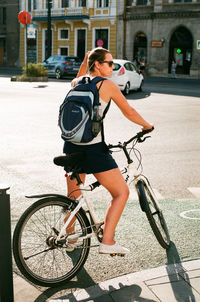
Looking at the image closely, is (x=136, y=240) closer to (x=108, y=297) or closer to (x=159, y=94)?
(x=108, y=297)

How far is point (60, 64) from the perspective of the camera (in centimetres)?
2942

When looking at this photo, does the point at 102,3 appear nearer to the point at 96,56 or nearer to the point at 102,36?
the point at 102,36

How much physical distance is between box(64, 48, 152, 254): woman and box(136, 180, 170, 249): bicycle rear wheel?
1.37 ft

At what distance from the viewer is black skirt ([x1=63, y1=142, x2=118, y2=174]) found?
3.50 metres

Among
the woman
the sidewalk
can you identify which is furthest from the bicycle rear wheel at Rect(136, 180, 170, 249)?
the sidewalk

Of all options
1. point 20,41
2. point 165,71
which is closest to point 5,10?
point 20,41

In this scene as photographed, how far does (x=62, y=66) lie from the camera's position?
29297 millimetres

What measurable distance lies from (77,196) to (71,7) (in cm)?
4295

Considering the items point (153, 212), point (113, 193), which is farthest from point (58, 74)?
point (113, 193)

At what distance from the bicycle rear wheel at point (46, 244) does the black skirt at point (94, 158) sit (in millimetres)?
301

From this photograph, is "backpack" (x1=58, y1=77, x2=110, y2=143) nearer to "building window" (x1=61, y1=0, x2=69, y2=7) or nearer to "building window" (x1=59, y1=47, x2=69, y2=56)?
"building window" (x1=59, y1=47, x2=69, y2=56)

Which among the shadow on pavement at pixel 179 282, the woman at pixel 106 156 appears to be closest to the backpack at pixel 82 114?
the woman at pixel 106 156

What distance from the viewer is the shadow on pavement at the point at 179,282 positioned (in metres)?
3.27

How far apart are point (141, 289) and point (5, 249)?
1.08m
